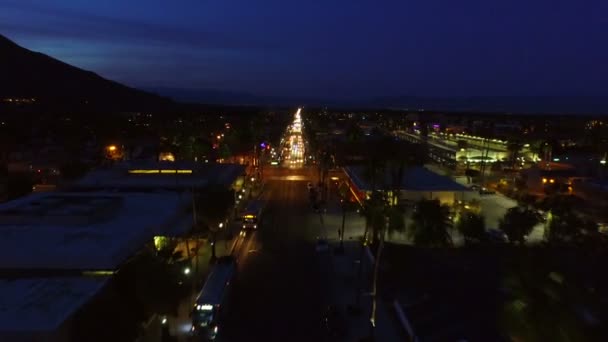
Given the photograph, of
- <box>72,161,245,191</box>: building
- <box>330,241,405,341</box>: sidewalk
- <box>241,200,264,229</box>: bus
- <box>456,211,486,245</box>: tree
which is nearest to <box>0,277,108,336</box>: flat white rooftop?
<box>330,241,405,341</box>: sidewalk

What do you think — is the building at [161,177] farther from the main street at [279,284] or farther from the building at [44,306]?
the building at [44,306]

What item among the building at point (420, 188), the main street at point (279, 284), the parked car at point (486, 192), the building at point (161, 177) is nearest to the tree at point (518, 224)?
the main street at point (279, 284)

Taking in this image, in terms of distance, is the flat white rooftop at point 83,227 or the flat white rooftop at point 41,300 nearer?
the flat white rooftop at point 41,300

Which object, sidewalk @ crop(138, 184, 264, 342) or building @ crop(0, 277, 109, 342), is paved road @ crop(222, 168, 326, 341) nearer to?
sidewalk @ crop(138, 184, 264, 342)

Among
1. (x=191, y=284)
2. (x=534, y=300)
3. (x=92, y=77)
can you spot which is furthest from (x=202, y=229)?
(x=92, y=77)

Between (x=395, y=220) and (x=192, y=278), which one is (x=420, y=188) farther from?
(x=192, y=278)

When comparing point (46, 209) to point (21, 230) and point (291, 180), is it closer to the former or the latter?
point (21, 230)
